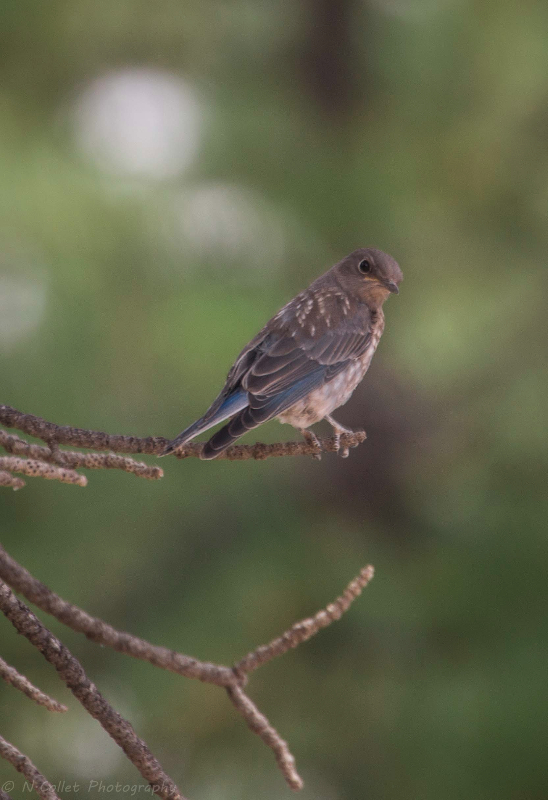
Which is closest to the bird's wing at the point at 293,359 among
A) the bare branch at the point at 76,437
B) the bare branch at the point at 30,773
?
the bare branch at the point at 76,437

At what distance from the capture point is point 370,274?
3.38 metres

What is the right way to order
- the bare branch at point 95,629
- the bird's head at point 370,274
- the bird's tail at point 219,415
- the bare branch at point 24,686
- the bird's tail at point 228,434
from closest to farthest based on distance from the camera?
the bare branch at point 24,686 < the bare branch at point 95,629 < the bird's tail at point 228,434 < the bird's tail at point 219,415 < the bird's head at point 370,274

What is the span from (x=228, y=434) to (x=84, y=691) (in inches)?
37.9

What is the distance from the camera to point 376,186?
16.5 ft

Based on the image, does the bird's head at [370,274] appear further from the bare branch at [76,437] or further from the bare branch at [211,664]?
the bare branch at [76,437]

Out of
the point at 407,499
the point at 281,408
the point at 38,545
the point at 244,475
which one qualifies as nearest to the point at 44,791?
the point at 281,408

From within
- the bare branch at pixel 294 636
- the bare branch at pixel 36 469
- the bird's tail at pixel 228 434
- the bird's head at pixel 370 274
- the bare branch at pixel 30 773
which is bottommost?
the bare branch at pixel 30 773

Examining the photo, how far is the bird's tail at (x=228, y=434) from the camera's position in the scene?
1925 mm

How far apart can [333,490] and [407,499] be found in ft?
1.36

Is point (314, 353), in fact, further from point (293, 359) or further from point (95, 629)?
point (95, 629)

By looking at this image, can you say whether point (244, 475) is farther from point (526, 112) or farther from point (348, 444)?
point (526, 112)

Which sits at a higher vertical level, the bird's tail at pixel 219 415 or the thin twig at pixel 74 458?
the bird's tail at pixel 219 415

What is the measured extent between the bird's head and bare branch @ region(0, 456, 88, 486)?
2021 millimetres

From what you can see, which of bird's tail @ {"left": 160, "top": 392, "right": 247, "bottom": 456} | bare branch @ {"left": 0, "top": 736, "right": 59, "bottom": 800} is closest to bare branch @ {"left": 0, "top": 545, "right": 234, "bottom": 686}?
bare branch @ {"left": 0, "top": 736, "right": 59, "bottom": 800}
